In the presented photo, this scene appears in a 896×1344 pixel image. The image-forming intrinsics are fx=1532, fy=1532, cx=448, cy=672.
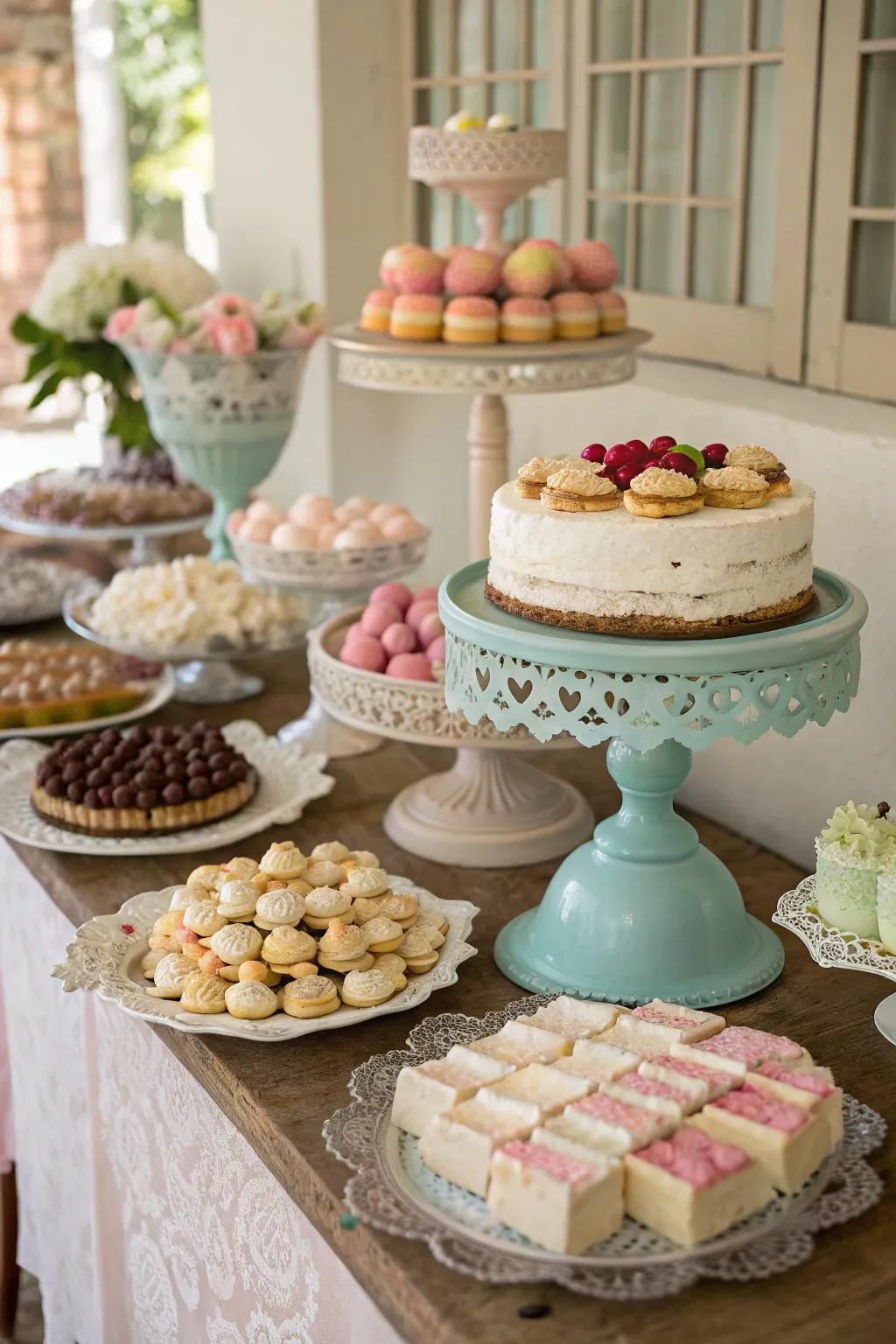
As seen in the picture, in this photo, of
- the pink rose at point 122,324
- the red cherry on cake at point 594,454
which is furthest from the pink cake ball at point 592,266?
the pink rose at point 122,324

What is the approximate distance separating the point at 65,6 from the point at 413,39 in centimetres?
271

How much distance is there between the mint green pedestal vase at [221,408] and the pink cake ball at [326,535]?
348 mm

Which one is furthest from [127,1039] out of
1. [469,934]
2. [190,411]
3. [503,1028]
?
[190,411]

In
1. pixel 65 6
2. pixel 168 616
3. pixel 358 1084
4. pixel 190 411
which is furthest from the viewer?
pixel 65 6

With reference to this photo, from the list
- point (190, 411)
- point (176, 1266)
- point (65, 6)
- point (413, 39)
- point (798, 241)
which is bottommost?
point (176, 1266)

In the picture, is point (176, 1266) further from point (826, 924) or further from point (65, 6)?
point (65, 6)

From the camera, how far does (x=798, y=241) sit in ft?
5.67

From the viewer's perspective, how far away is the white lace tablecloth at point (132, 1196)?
1213 mm

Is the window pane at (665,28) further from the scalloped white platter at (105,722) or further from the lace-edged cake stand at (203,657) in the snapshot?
the scalloped white platter at (105,722)

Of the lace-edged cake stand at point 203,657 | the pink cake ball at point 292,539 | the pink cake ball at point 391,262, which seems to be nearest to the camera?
the pink cake ball at point 391,262

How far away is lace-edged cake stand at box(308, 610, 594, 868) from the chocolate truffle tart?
15 cm

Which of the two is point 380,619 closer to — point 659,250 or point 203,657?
point 203,657

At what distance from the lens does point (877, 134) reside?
162cm

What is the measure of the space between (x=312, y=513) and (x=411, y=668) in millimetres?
423
